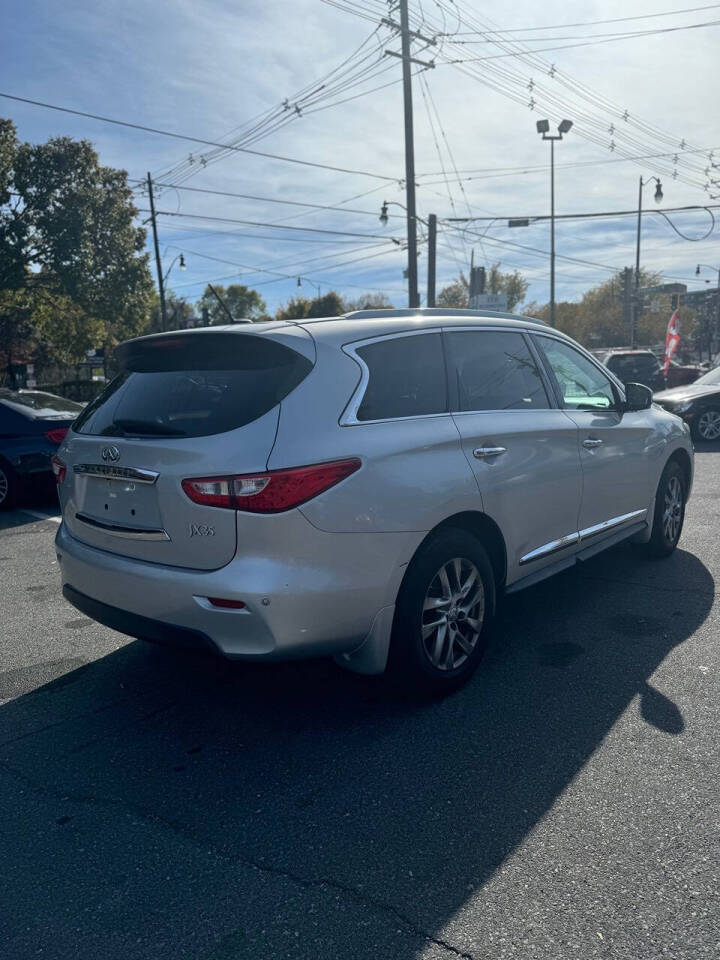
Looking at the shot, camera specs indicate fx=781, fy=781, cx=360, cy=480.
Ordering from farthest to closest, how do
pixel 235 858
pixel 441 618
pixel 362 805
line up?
1. pixel 441 618
2. pixel 362 805
3. pixel 235 858

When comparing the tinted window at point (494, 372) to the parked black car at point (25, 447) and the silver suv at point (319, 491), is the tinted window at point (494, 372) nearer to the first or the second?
the silver suv at point (319, 491)

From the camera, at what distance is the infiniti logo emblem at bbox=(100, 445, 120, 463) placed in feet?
11.1

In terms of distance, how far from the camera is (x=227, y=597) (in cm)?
299

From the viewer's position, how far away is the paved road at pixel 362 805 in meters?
2.25

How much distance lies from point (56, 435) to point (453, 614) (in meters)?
6.45

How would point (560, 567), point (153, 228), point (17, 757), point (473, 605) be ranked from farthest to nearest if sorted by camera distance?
point (153, 228), point (560, 567), point (473, 605), point (17, 757)

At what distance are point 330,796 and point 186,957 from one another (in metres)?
0.88

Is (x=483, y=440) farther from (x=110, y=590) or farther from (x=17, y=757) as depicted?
(x=17, y=757)

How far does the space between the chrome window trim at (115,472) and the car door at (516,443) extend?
1464 millimetres

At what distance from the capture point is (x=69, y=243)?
2514 centimetres

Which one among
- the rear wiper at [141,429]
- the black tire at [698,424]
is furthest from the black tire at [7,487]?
the black tire at [698,424]

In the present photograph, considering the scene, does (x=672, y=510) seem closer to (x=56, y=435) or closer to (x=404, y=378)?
(x=404, y=378)

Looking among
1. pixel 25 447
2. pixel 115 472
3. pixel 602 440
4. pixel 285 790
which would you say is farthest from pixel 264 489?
pixel 25 447

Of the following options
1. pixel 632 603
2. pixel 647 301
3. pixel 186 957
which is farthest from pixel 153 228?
pixel 647 301
